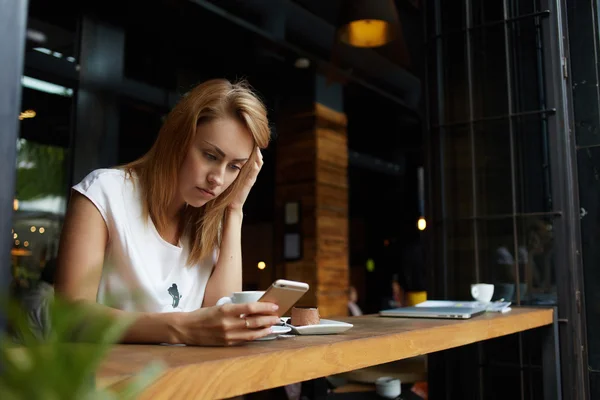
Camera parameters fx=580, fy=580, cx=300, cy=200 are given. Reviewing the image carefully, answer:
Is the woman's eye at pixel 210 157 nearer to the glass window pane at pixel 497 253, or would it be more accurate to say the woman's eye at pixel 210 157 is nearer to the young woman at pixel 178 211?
the young woman at pixel 178 211

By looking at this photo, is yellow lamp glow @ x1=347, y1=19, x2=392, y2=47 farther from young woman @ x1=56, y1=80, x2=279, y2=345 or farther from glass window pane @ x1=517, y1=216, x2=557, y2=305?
young woman @ x1=56, y1=80, x2=279, y2=345

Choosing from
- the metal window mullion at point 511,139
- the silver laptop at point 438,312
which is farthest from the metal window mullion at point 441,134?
the silver laptop at point 438,312

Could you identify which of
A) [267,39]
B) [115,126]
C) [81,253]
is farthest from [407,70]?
[81,253]

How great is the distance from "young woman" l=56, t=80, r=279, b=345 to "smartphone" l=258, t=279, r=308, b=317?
38cm

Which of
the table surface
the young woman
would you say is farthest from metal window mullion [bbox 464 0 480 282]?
the young woman

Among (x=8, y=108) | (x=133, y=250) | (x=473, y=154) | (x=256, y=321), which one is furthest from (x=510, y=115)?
(x=8, y=108)

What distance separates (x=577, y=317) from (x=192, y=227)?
1615 millimetres

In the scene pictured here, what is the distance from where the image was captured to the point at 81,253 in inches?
48.4

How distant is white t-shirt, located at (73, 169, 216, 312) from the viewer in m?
1.35

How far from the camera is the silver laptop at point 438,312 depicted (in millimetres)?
1735

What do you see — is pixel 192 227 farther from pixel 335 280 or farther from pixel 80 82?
pixel 335 280

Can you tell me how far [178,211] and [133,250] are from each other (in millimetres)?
235

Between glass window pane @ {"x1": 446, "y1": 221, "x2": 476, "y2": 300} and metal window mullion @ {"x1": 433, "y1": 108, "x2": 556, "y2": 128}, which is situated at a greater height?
metal window mullion @ {"x1": 433, "y1": 108, "x2": 556, "y2": 128}

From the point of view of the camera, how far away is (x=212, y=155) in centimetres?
148
